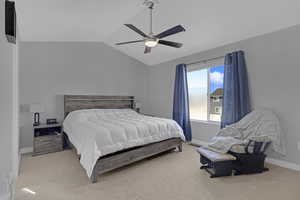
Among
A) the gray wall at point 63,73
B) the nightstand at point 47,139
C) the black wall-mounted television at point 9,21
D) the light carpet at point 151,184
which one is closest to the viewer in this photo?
the black wall-mounted television at point 9,21

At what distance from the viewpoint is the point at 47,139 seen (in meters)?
3.72

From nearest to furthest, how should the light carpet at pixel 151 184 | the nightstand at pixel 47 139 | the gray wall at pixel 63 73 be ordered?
the light carpet at pixel 151 184 < the nightstand at pixel 47 139 < the gray wall at pixel 63 73

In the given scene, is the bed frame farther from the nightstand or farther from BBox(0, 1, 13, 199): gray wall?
BBox(0, 1, 13, 199): gray wall

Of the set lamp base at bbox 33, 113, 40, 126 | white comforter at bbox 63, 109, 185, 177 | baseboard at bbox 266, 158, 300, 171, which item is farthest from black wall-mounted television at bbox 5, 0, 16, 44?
baseboard at bbox 266, 158, 300, 171

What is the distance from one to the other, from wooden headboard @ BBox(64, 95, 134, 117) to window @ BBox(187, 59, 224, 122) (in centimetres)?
215

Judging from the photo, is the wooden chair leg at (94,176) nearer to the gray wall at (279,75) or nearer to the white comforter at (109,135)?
the white comforter at (109,135)

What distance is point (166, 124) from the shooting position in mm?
3561

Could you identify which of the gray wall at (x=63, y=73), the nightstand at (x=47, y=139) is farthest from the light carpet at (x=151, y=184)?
the gray wall at (x=63, y=73)

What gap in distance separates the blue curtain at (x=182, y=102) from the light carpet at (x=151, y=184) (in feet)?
5.11

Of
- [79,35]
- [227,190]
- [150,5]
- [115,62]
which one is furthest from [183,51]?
[227,190]

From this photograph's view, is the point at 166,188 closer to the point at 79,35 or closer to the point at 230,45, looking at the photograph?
the point at 230,45

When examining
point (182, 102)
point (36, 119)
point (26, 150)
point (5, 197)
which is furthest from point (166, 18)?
point (26, 150)

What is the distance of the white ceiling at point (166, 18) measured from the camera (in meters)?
2.61

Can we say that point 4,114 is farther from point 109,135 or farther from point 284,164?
point 284,164
